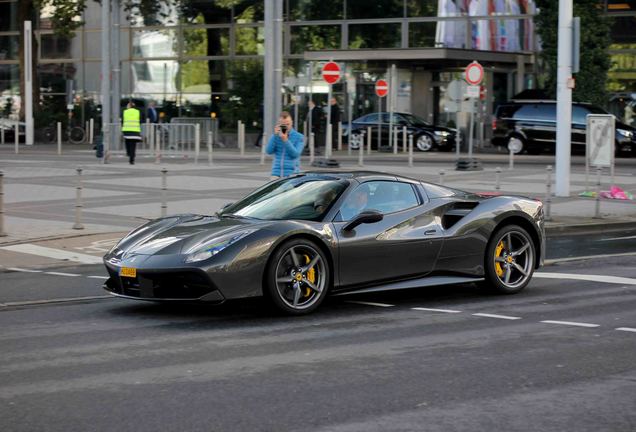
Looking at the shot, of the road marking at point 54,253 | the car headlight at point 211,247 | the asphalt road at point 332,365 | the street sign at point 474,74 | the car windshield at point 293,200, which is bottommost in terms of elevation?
the asphalt road at point 332,365

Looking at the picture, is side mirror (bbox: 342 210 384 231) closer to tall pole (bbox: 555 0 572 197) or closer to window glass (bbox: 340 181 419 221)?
window glass (bbox: 340 181 419 221)

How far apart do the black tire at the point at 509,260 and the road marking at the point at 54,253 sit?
4931mm

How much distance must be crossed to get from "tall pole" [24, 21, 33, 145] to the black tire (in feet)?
126

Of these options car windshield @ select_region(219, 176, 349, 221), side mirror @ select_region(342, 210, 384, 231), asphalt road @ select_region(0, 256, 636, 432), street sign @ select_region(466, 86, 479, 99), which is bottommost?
asphalt road @ select_region(0, 256, 636, 432)

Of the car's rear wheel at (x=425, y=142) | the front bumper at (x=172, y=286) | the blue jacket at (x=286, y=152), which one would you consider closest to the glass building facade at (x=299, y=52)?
the car's rear wheel at (x=425, y=142)

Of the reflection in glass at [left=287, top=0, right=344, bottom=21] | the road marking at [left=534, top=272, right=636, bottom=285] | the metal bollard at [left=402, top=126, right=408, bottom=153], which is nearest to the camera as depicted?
the road marking at [left=534, top=272, right=636, bottom=285]

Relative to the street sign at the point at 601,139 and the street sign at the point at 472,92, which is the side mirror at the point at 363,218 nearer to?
the street sign at the point at 601,139

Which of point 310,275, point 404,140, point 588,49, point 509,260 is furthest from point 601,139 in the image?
point 588,49

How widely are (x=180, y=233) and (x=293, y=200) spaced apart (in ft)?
3.87

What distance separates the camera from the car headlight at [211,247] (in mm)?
9414

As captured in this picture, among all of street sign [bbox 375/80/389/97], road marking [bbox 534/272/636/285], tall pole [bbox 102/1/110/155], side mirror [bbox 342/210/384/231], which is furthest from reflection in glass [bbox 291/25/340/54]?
side mirror [bbox 342/210/384/231]

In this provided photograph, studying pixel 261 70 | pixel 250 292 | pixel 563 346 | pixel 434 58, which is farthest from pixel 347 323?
pixel 261 70

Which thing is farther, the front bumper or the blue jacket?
the blue jacket

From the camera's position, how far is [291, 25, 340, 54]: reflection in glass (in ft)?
161
